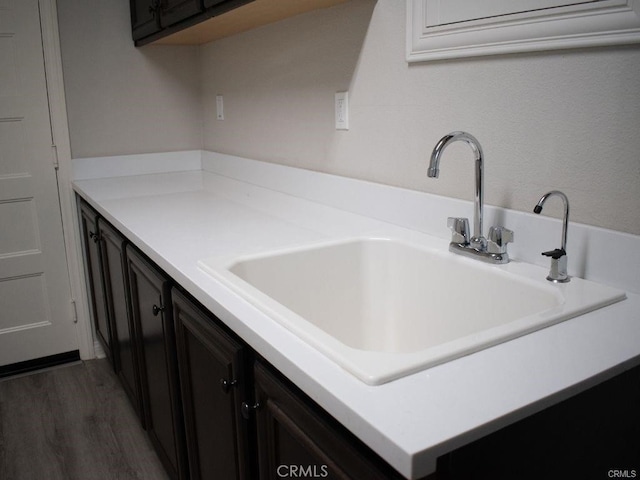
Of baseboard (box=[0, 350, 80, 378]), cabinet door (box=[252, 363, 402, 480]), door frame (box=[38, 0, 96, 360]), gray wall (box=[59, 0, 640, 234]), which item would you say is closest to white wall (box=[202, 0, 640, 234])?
gray wall (box=[59, 0, 640, 234])

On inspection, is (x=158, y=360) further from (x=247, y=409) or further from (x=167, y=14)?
(x=167, y=14)

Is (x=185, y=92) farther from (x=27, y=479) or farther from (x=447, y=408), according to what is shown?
(x=447, y=408)

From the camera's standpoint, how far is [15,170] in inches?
95.6

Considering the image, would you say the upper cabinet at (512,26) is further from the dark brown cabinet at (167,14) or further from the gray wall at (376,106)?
the dark brown cabinet at (167,14)

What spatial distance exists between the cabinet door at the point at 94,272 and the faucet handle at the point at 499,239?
159cm

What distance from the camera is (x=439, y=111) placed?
4.41ft

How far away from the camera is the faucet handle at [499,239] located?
1.12 m

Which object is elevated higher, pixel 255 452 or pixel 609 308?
pixel 609 308

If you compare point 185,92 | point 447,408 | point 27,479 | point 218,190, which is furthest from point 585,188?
point 185,92

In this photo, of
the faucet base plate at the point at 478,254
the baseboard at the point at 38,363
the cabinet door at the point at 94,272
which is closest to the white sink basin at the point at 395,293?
the faucet base plate at the point at 478,254

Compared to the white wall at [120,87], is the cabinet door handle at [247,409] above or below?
below

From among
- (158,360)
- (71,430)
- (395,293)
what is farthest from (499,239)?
(71,430)

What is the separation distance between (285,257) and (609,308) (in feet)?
2.21

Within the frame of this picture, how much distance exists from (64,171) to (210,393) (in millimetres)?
1702
